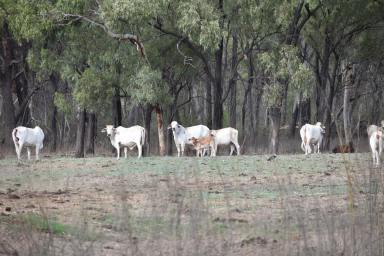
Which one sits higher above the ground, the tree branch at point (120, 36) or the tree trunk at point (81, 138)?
the tree branch at point (120, 36)

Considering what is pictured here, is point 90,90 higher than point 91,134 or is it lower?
higher

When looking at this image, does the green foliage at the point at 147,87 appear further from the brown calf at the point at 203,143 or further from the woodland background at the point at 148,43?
the brown calf at the point at 203,143

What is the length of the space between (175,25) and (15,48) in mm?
11593

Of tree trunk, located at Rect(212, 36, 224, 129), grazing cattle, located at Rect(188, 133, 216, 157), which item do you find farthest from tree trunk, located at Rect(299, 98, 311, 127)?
grazing cattle, located at Rect(188, 133, 216, 157)

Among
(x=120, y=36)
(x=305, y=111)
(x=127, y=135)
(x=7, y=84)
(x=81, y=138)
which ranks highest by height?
(x=120, y=36)

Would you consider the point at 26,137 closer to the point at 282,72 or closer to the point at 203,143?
the point at 203,143

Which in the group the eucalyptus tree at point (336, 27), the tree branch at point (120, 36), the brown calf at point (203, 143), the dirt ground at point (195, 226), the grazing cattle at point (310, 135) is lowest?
the dirt ground at point (195, 226)

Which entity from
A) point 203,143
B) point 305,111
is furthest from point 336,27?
point 203,143

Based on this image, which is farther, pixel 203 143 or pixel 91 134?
pixel 91 134

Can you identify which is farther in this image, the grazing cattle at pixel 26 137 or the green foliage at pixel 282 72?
the green foliage at pixel 282 72

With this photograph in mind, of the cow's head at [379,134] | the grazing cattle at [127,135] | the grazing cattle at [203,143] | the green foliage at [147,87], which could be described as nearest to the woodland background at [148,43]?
the green foliage at [147,87]

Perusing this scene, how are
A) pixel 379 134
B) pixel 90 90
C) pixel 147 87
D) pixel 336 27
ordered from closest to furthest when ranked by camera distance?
pixel 379 134, pixel 147 87, pixel 90 90, pixel 336 27

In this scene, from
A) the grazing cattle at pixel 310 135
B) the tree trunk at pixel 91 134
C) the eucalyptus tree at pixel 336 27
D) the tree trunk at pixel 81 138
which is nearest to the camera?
the grazing cattle at pixel 310 135

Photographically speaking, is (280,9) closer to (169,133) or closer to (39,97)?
(169,133)
